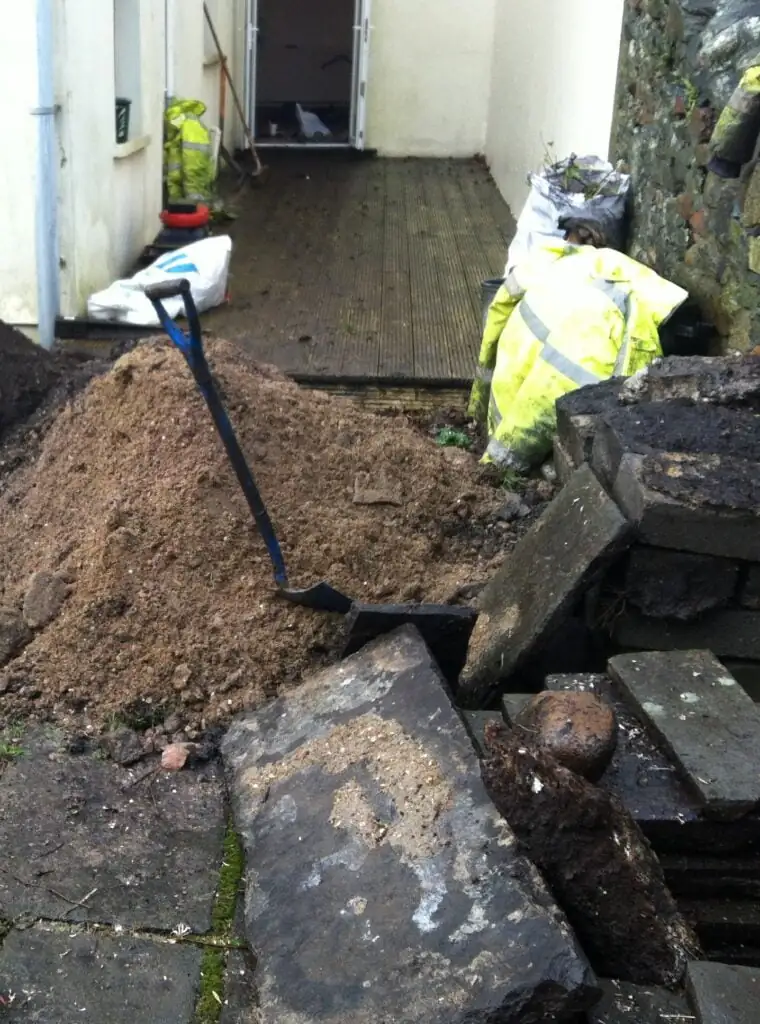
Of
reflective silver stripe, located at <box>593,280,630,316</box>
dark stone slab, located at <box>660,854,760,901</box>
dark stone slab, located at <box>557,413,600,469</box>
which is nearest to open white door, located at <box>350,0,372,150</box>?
reflective silver stripe, located at <box>593,280,630,316</box>

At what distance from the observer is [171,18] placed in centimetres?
757

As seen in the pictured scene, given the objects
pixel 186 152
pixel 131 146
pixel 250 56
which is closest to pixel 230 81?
pixel 250 56

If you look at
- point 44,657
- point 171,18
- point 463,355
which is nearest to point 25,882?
point 44,657

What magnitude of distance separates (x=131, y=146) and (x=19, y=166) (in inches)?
51.7

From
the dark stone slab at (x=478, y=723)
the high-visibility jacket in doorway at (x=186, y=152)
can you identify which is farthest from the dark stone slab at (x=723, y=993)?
the high-visibility jacket in doorway at (x=186, y=152)

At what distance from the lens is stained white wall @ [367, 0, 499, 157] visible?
11.2 m

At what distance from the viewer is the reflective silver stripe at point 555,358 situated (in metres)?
3.89

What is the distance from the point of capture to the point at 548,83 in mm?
7664

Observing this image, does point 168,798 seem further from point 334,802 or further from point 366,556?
point 366,556

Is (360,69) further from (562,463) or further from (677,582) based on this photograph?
(677,582)

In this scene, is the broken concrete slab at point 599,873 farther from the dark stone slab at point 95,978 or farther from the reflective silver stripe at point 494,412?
the reflective silver stripe at point 494,412

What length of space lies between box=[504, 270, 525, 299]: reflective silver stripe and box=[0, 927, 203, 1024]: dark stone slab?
10.1 ft

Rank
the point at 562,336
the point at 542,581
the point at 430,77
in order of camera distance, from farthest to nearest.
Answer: the point at 430,77
the point at 562,336
the point at 542,581

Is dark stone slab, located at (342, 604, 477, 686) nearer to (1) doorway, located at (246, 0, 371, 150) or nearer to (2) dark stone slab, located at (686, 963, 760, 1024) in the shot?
(2) dark stone slab, located at (686, 963, 760, 1024)
